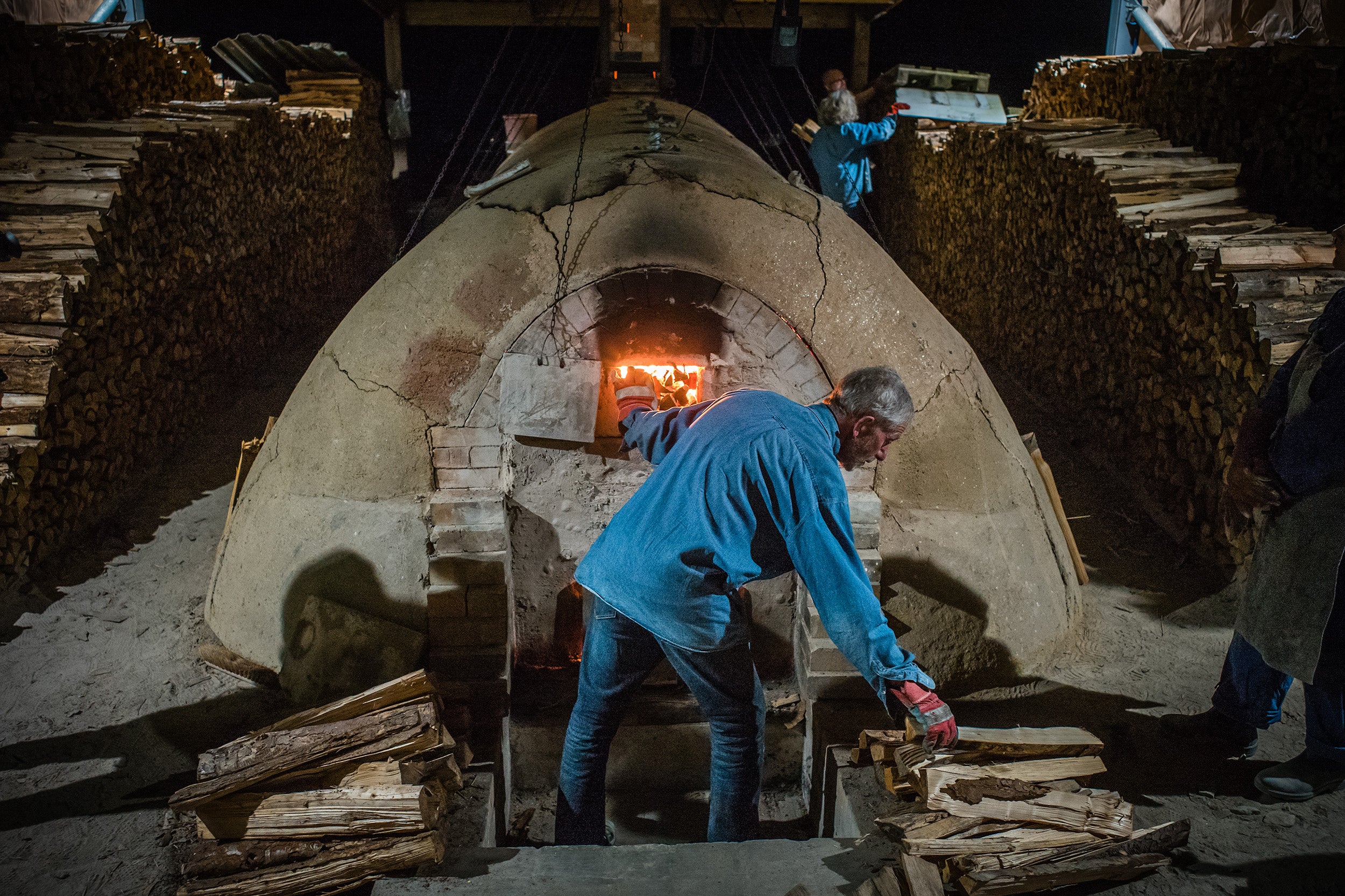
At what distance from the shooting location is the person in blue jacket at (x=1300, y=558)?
2797mm

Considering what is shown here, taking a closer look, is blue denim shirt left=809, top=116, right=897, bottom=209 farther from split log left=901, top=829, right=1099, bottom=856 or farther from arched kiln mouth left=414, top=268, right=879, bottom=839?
split log left=901, top=829, right=1099, bottom=856

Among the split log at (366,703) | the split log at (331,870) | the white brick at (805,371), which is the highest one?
the white brick at (805,371)

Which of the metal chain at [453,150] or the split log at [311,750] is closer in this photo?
the split log at [311,750]

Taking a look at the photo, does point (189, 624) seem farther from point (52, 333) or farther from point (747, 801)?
point (747, 801)

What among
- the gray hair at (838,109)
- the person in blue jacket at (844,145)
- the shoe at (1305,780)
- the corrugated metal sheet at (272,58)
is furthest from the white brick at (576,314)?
the corrugated metal sheet at (272,58)

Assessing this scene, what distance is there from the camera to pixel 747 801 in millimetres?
2969

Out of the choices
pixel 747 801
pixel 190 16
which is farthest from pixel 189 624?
pixel 190 16

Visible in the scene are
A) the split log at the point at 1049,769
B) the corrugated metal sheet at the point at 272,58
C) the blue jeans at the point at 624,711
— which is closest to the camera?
the split log at the point at 1049,769

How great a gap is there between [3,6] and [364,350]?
24.8 feet

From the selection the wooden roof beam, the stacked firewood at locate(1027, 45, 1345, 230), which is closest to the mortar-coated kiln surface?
the stacked firewood at locate(1027, 45, 1345, 230)

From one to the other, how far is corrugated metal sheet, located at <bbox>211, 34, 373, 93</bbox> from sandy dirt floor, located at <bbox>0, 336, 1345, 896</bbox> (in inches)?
258

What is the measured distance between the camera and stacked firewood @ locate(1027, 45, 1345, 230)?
4.87 metres

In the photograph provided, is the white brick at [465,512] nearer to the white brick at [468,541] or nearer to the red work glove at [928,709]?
the white brick at [468,541]

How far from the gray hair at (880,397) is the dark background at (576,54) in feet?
35.1
